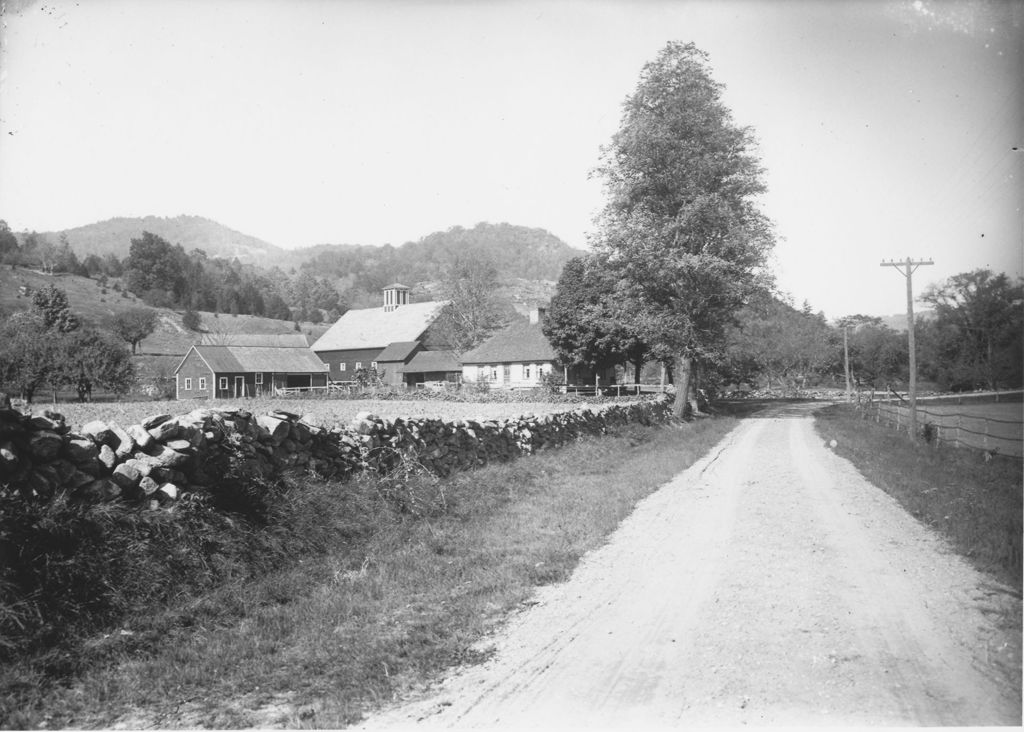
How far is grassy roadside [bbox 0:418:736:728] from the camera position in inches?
158

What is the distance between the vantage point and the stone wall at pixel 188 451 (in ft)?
17.4

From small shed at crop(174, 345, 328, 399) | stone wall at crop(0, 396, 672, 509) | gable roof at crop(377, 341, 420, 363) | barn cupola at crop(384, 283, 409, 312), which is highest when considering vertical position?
barn cupola at crop(384, 283, 409, 312)

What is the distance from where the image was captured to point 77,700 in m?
4.04

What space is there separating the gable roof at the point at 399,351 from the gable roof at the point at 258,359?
7.99 metres

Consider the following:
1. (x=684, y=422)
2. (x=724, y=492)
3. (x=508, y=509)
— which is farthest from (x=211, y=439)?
(x=684, y=422)

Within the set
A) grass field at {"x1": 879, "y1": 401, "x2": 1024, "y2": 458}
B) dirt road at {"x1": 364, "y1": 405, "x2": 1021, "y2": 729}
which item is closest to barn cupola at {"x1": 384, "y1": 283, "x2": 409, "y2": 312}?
grass field at {"x1": 879, "y1": 401, "x2": 1024, "y2": 458}

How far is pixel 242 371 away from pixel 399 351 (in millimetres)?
17866

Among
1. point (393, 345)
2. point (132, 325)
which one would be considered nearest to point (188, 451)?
point (393, 345)

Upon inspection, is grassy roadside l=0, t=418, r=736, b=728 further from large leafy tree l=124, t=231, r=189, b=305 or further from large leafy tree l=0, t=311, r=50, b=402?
large leafy tree l=124, t=231, r=189, b=305

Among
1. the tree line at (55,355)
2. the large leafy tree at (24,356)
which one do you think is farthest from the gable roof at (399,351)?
the large leafy tree at (24,356)

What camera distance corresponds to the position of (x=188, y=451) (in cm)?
648

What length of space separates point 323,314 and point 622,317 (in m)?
131

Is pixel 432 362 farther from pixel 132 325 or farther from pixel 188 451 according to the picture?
pixel 188 451

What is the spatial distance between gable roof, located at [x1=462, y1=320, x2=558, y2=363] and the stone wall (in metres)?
42.1
